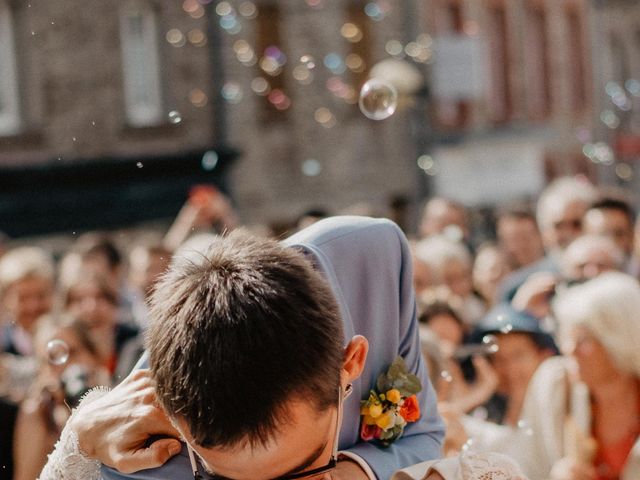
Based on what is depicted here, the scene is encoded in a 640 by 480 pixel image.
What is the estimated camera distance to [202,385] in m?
1.65

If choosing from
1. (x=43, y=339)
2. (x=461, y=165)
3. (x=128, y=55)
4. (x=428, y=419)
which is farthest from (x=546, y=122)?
(x=428, y=419)

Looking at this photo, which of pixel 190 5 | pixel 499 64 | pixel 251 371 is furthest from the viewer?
pixel 499 64

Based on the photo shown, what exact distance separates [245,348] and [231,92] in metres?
15.5

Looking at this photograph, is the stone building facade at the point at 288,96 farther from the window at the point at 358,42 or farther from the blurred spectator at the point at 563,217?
the blurred spectator at the point at 563,217

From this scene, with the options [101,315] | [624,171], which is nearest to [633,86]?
[624,171]

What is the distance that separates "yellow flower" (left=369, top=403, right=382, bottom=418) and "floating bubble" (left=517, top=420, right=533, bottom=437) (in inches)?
90.2

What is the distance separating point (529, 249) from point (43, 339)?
313cm

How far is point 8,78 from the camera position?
51.2 feet

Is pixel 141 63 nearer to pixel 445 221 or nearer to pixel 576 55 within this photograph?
pixel 445 221

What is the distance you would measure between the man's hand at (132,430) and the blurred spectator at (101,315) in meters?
3.26

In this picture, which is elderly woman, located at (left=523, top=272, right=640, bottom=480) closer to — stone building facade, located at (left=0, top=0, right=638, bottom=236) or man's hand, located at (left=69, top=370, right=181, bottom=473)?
man's hand, located at (left=69, top=370, right=181, bottom=473)

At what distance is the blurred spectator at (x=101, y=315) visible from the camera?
566 cm

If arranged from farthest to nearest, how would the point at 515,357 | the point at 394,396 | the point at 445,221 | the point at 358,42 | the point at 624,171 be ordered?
the point at 624,171, the point at 358,42, the point at 445,221, the point at 515,357, the point at 394,396

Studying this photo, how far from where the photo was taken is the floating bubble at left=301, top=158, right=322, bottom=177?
18.6 metres
